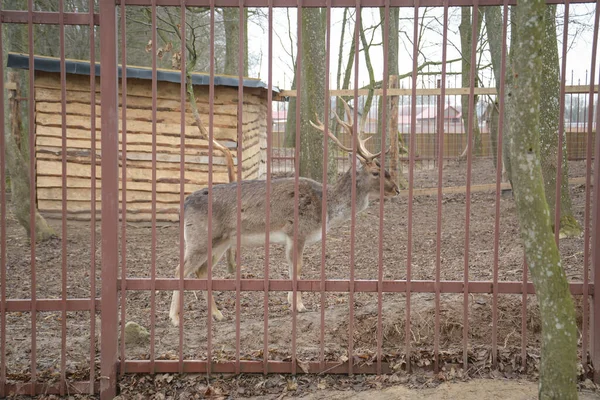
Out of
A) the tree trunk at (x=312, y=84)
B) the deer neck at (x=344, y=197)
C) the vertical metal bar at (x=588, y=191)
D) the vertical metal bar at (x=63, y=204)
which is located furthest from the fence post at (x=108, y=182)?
the tree trunk at (x=312, y=84)

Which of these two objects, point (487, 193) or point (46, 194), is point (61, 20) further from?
point (487, 193)

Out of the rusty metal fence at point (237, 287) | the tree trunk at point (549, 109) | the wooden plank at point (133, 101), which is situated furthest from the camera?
the wooden plank at point (133, 101)

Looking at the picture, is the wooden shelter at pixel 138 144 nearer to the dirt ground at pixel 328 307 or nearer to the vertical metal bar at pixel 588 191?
the dirt ground at pixel 328 307

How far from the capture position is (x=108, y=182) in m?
4.42

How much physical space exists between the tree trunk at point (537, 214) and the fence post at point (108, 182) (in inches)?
102

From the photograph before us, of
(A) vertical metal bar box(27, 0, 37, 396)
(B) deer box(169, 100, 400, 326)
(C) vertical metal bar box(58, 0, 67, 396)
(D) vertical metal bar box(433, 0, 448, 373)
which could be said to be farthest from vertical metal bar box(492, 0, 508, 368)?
(A) vertical metal bar box(27, 0, 37, 396)

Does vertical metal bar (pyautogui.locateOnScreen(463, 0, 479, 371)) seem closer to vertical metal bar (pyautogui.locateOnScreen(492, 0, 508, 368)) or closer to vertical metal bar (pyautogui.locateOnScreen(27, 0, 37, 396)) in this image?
vertical metal bar (pyautogui.locateOnScreen(492, 0, 508, 368))

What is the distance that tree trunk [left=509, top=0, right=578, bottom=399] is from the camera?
10.7 ft

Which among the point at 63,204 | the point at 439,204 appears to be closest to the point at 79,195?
the point at 63,204

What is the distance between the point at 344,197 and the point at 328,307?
187cm

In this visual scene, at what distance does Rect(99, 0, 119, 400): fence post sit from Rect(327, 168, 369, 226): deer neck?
412 centimetres

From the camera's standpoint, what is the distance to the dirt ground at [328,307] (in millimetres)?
5121

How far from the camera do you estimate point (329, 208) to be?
8.24 meters

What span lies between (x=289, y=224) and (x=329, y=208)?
945mm
